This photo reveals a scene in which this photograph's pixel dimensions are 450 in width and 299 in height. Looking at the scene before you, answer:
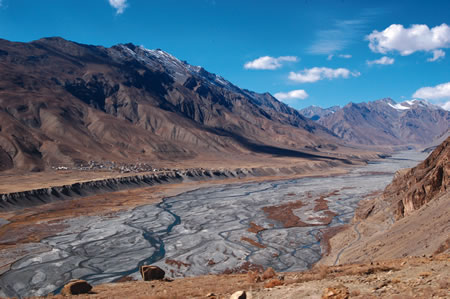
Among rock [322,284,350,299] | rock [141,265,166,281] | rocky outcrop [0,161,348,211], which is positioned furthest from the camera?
rocky outcrop [0,161,348,211]

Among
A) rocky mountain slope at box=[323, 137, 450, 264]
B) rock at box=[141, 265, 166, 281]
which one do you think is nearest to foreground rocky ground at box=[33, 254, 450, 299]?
rock at box=[141, 265, 166, 281]

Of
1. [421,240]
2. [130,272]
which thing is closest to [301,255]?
[421,240]

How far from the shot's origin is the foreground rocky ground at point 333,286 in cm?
1165


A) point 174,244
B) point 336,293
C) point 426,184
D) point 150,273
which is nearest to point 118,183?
point 174,244

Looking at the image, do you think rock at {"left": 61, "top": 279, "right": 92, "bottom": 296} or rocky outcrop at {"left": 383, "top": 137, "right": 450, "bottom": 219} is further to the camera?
rocky outcrop at {"left": 383, "top": 137, "right": 450, "bottom": 219}

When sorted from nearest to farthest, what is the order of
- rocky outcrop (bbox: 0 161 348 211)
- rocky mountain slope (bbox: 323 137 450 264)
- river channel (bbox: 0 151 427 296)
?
rocky mountain slope (bbox: 323 137 450 264)
river channel (bbox: 0 151 427 296)
rocky outcrop (bbox: 0 161 348 211)

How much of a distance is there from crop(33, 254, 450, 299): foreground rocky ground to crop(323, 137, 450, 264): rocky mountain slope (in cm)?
1032

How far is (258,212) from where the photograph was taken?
73.0 meters

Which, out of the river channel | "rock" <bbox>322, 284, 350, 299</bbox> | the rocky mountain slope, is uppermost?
"rock" <bbox>322, 284, 350, 299</bbox>

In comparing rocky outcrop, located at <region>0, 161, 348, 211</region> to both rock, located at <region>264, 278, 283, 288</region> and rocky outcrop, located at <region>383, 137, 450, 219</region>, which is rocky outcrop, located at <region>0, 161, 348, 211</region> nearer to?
rocky outcrop, located at <region>383, 137, 450, 219</region>

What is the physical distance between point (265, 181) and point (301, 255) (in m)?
88.2

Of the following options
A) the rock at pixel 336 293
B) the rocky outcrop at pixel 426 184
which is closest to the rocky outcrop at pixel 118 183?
the rocky outcrop at pixel 426 184

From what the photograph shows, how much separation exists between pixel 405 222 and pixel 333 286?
95.7 feet

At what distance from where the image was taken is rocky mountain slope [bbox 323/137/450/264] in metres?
29.0
